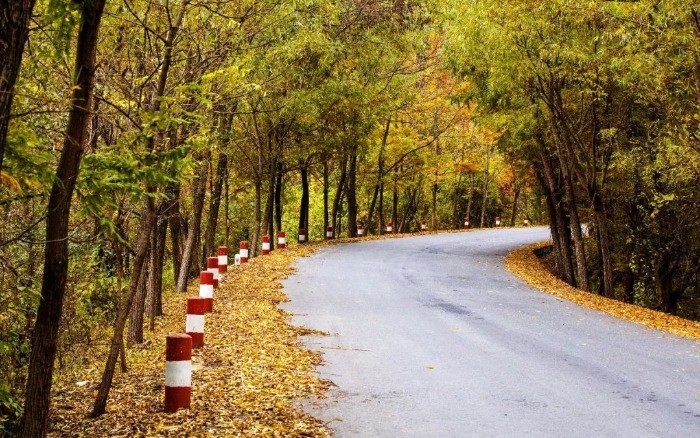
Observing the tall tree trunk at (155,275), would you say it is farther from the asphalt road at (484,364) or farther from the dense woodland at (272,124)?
the asphalt road at (484,364)

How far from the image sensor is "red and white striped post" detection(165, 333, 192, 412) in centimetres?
698

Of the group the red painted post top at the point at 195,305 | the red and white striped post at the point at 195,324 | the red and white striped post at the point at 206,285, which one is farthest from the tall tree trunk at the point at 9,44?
the red and white striped post at the point at 206,285

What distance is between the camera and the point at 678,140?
16969 millimetres

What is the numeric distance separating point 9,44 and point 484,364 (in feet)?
24.0

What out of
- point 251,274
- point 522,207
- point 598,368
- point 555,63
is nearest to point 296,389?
point 598,368

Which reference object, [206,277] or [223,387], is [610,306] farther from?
[223,387]

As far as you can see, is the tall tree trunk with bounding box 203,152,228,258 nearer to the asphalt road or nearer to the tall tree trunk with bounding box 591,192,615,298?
the asphalt road

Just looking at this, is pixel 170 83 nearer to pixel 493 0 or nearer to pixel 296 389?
A: pixel 296 389

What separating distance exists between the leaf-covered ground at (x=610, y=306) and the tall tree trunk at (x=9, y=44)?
11961 mm

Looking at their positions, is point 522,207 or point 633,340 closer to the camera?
point 633,340

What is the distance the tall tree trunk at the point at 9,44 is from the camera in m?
3.45

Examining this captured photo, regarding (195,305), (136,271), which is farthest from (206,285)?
(136,271)

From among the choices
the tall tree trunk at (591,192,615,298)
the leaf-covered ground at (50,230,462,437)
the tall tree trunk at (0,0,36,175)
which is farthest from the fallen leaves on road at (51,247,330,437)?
the tall tree trunk at (591,192,615,298)

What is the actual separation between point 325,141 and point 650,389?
19966mm
